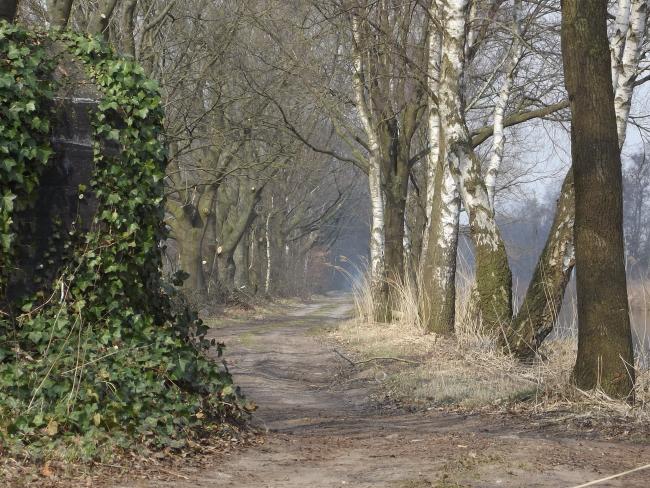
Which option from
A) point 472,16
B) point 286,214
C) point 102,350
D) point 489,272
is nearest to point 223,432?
point 102,350

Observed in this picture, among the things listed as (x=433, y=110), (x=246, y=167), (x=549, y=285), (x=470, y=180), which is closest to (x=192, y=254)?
(x=246, y=167)

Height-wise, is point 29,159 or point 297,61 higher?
point 297,61

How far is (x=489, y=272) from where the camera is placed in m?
13.5

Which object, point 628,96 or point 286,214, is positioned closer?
point 628,96

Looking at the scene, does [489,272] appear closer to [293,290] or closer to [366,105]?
[366,105]

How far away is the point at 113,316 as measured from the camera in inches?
291

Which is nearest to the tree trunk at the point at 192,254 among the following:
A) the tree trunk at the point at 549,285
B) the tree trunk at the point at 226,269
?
the tree trunk at the point at 226,269

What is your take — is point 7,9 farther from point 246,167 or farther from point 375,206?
point 246,167

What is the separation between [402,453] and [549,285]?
554cm

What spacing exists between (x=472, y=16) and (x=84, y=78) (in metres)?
12.1

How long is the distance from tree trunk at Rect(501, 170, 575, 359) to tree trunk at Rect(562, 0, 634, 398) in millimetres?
2936

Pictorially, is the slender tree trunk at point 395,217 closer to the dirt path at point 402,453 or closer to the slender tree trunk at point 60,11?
the slender tree trunk at point 60,11

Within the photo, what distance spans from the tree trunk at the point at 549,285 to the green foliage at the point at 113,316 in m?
5.14

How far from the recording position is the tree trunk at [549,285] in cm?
1173
